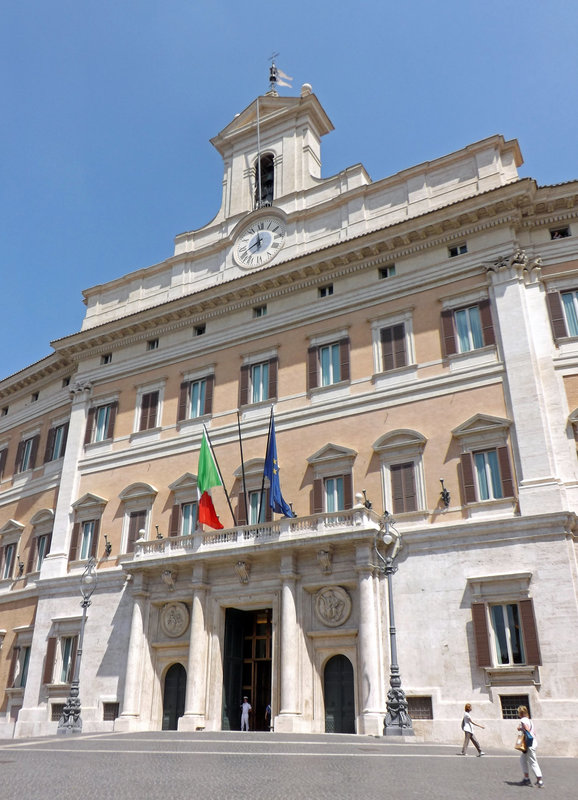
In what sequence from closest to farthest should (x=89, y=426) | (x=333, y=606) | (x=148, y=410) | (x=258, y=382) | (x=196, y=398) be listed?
(x=333, y=606), (x=258, y=382), (x=196, y=398), (x=148, y=410), (x=89, y=426)

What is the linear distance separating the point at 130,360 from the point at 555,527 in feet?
62.2

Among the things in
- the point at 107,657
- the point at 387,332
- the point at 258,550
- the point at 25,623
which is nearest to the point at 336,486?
the point at 258,550

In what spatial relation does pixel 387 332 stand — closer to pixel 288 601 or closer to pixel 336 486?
pixel 336 486

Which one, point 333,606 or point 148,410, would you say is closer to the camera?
point 333,606

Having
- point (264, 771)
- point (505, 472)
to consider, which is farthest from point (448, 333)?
point (264, 771)

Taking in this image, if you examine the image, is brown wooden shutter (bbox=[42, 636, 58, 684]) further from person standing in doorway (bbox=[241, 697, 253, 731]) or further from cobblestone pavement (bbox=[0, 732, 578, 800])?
cobblestone pavement (bbox=[0, 732, 578, 800])

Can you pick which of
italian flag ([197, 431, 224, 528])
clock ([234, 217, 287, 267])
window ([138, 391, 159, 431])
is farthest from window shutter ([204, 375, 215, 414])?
clock ([234, 217, 287, 267])

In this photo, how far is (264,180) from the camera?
31.8 m

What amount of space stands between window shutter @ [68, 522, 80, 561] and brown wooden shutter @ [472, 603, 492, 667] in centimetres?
1624

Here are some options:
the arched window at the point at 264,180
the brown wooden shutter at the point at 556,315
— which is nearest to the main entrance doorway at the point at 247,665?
the brown wooden shutter at the point at 556,315

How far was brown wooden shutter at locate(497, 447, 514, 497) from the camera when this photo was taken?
20000mm

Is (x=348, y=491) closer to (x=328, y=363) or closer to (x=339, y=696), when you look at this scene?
(x=328, y=363)

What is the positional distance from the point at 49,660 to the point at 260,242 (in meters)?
18.2

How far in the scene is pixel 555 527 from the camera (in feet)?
61.8
